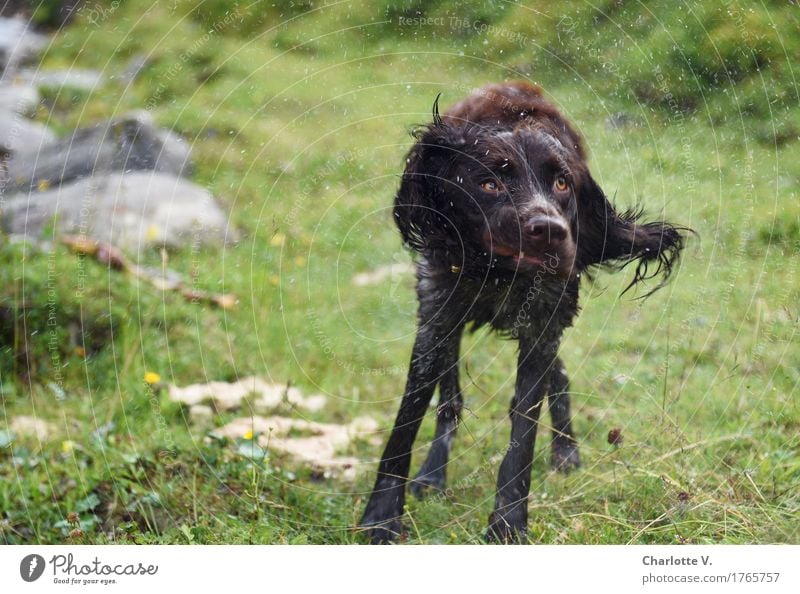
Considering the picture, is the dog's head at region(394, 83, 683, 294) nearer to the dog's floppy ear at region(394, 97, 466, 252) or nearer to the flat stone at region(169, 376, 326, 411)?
the dog's floppy ear at region(394, 97, 466, 252)

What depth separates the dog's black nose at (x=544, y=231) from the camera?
341 cm

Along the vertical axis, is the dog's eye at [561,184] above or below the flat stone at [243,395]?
above

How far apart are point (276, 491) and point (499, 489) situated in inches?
40.4

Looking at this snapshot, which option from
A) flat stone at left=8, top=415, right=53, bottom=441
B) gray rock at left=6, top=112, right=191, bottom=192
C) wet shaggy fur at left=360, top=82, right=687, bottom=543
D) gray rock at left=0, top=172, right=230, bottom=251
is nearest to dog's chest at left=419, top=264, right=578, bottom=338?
wet shaggy fur at left=360, top=82, right=687, bottom=543

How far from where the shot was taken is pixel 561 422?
454cm

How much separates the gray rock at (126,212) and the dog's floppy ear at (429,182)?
51.7 inches

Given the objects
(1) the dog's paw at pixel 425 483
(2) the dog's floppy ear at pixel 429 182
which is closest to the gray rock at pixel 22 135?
(2) the dog's floppy ear at pixel 429 182

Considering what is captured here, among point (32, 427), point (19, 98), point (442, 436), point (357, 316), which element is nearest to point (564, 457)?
point (442, 436)

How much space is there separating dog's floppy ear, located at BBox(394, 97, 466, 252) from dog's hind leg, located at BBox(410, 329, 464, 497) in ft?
2.07

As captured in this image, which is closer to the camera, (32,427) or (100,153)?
(32,427)

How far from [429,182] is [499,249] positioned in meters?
0.44

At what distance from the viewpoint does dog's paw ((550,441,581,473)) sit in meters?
4.26

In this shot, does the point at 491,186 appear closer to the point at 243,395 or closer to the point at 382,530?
the point at 382,530

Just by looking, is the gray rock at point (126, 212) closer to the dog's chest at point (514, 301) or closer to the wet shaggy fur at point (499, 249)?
the wet shaggy fur at point (499, 249)
